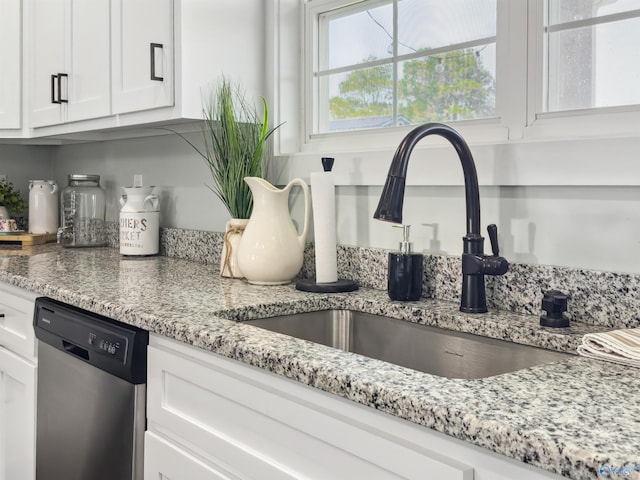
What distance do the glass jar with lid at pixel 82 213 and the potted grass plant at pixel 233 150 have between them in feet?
3.45

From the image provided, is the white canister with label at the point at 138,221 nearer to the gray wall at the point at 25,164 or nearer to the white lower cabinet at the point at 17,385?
the white lower cabinet at the point at 17,385

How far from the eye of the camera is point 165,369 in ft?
4.54

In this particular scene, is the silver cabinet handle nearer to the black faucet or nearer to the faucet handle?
the black faucet

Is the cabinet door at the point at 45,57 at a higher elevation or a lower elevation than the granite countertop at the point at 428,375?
higher

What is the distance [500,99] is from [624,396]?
2.77 feet

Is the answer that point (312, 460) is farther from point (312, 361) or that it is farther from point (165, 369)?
point (165, 369)

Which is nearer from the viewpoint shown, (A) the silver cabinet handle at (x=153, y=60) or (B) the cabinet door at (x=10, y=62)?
(A) the silver cabinet handle at (x=153, y=60)

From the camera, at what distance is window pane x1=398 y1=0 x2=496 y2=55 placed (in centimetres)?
164

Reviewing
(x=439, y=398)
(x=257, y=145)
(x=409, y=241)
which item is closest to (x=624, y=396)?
(x=439, y=398)

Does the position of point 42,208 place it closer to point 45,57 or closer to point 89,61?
point 45,57

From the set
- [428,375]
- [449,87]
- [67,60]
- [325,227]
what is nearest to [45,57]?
[67,60]

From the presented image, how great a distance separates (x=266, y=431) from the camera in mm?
1117

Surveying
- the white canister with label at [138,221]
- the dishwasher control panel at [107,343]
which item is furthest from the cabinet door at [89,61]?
the dishwasher control panel at [107,343]

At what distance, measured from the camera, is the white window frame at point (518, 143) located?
51.9 inches
